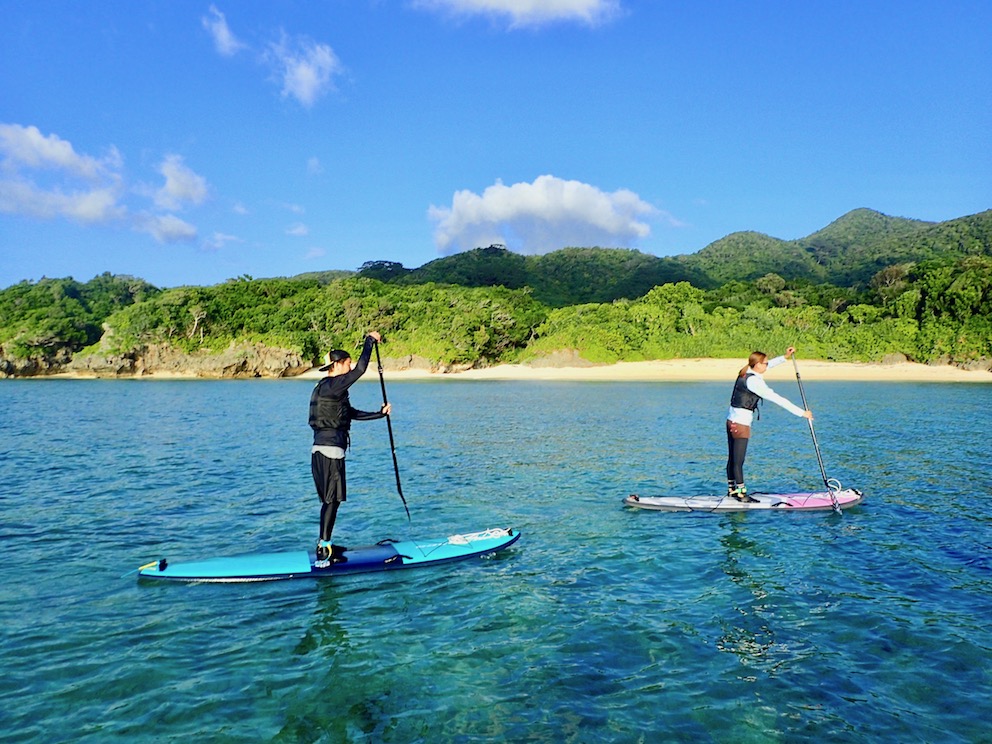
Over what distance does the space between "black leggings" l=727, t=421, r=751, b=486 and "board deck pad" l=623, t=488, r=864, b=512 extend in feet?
1.71

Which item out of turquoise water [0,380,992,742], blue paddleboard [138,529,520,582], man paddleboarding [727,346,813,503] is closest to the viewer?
turquoise water [0,380,992,742]

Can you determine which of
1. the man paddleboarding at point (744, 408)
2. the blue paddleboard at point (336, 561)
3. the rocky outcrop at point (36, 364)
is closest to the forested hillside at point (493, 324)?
the rocky outcrop at point (36, 364)

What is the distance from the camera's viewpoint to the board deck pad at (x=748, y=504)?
13648mm

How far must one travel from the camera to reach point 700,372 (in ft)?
261

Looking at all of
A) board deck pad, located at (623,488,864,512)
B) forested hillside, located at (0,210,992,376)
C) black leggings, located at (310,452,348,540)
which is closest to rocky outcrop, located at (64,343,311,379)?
forested hillside, located at (0,210,992,376)

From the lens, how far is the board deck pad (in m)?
13.6

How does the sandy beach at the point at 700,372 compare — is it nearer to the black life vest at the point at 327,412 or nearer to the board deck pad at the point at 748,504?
the board deck pad at the point at 748,504

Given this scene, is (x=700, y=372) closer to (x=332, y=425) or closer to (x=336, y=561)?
(x=336, y=561)

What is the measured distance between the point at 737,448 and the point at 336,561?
8972 millimetres

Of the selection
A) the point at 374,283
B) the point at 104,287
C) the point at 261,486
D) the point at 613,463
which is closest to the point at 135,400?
the point at 261,486

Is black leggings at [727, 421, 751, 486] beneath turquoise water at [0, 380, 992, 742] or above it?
above

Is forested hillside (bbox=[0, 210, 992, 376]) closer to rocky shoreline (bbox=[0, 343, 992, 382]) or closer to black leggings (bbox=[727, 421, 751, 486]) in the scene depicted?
rocky shoreline (bbox=[0, 343, 992, 382])

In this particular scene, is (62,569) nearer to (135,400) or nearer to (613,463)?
(613,463)

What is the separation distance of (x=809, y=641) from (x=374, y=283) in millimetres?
135307
